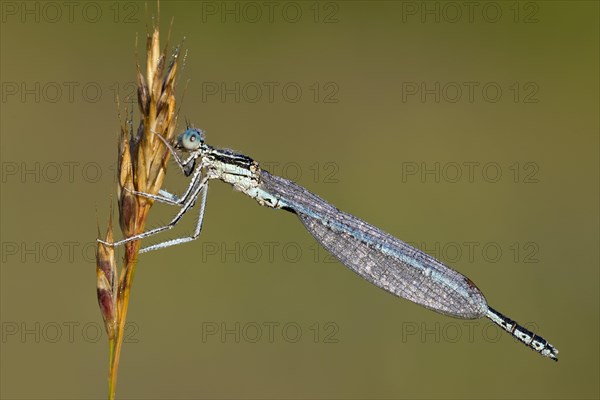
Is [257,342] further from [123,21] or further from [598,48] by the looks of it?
[598,48]

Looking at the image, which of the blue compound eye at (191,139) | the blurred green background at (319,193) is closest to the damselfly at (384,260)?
the blue compound eye at (191,139)

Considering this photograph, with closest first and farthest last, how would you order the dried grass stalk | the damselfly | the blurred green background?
the dried grass stalk
the damselfly
the blurred green background

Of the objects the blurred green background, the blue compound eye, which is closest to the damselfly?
the blue compound eye

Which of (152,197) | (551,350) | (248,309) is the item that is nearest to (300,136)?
(248,309)

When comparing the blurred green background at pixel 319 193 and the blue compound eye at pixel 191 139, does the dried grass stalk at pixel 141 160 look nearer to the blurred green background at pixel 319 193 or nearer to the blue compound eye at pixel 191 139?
the blue compound eye at pixel 191 139

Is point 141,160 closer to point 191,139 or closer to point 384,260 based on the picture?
point 191,139

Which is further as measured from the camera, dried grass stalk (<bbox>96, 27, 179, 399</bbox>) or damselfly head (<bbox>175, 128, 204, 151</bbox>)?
damselfly head (<bbox>175, 128, 204, 151</bbox>)

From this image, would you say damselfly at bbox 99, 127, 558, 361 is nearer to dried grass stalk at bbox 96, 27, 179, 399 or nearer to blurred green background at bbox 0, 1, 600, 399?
dried grass stalk at bbox 96, 27, 179, 399
